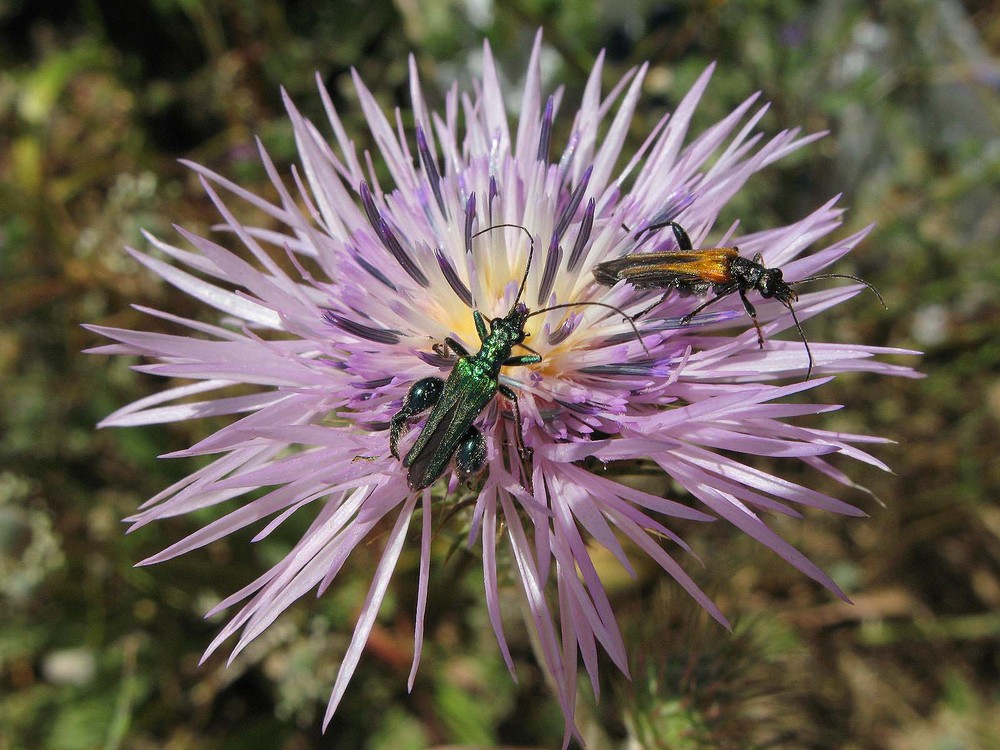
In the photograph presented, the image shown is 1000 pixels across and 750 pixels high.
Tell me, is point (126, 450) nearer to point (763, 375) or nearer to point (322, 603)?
point (322, 603)

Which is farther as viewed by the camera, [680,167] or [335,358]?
[680,167]

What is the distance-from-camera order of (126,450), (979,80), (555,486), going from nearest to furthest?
(555,486)
(126,450)
(979,80)

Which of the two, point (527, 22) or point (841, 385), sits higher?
point (527, 22)

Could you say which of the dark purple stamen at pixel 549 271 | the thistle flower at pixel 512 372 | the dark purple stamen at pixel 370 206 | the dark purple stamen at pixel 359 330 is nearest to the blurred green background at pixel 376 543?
the thistle flower at pixel 512 372

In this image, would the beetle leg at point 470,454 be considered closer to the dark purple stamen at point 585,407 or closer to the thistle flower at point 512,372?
the thistle flower at point 512,372

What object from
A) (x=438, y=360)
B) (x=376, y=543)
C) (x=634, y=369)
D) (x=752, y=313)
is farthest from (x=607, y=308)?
(x=376, y=543)

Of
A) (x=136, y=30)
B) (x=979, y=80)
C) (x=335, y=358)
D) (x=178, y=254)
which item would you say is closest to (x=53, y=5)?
(x=136, y=30)

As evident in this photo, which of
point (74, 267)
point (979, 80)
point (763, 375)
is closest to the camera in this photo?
point (763, 375)
